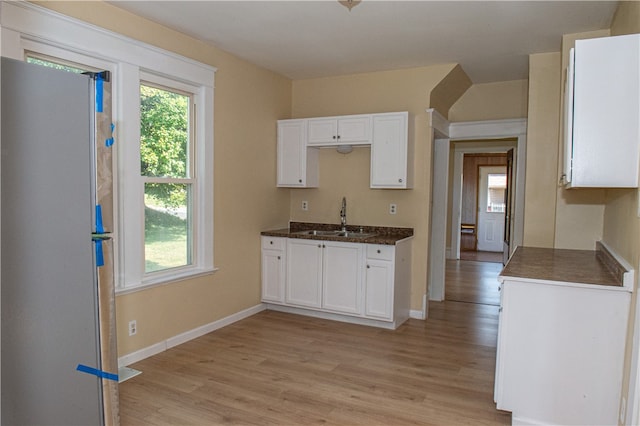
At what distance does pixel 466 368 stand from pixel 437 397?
1.99ft

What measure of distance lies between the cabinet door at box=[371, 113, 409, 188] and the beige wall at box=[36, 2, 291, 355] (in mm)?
1194

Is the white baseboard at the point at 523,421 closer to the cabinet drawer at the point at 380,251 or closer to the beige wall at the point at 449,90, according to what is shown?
the cabinet drawer at the point at 380,251

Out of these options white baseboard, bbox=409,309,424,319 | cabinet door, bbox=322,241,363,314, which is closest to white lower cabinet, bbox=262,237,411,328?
cabinet door, bbox=322,241,363,314

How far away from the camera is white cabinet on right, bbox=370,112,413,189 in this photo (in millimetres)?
4406

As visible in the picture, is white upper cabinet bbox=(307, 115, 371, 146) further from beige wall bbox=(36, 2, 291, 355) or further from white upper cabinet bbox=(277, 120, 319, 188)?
beige wall bbox=(36, 2, 291, 355)

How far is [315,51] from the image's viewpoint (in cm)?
412

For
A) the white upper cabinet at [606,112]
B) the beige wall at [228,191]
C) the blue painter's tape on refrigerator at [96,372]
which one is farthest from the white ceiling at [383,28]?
the blue painter's tape on refrigerator at [96,372]

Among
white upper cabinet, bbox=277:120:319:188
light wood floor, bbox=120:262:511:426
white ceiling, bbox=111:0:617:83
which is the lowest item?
light wood floor, bbox=120:262:511:426

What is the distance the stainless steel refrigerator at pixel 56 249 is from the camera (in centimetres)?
181

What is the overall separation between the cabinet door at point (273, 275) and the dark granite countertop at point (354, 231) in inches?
9.1

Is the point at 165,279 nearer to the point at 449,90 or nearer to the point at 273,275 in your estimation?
the point at 273,275

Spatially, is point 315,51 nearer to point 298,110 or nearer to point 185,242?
point 298,110

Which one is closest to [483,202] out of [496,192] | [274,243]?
[496,192]

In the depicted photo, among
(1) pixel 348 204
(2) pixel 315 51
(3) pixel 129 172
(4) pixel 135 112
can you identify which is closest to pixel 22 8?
(4) pixel 135 112
